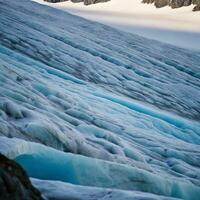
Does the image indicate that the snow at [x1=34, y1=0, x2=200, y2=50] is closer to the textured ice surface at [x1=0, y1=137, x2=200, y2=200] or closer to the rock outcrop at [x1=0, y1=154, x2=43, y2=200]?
the textured ice surface at [x1=0, y1=137, x2=200, y2=200]

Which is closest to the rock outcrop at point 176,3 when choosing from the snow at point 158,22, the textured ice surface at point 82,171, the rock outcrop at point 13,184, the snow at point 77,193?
the snow at point 158,22

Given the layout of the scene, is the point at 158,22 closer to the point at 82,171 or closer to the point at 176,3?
the point at 176,3

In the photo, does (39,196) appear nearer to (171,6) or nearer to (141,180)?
(141,180)

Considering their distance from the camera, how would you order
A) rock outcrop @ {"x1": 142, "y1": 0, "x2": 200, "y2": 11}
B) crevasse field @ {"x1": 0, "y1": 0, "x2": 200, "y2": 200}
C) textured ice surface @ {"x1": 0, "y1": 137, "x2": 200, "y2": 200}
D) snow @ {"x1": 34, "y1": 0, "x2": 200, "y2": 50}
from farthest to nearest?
rock outcrop @ {"x1": 142, "y1": 0, "x2": 200, "y2": 11}
snow @ {"x1": 34, "y1": 0, "x2": 200, "y2": 50}
crevasse field @ {"x1": 0, "y1": 0, "x2": 200, "y2": 200}
textured ice surface @ {"x1": 0, "y1": 137, "x2": 200, "y2": 200}

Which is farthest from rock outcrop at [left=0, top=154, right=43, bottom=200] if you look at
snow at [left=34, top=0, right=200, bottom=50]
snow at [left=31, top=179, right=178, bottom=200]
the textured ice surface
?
snow at [left=34, top=0, right=200, bottom=50]

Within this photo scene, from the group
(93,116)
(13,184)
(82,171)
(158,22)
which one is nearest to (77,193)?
(13,184)

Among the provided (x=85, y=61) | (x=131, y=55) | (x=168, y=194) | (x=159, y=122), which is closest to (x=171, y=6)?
(x=131, y=55)

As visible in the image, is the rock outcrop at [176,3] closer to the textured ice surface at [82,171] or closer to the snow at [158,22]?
the snow at [158,22]
